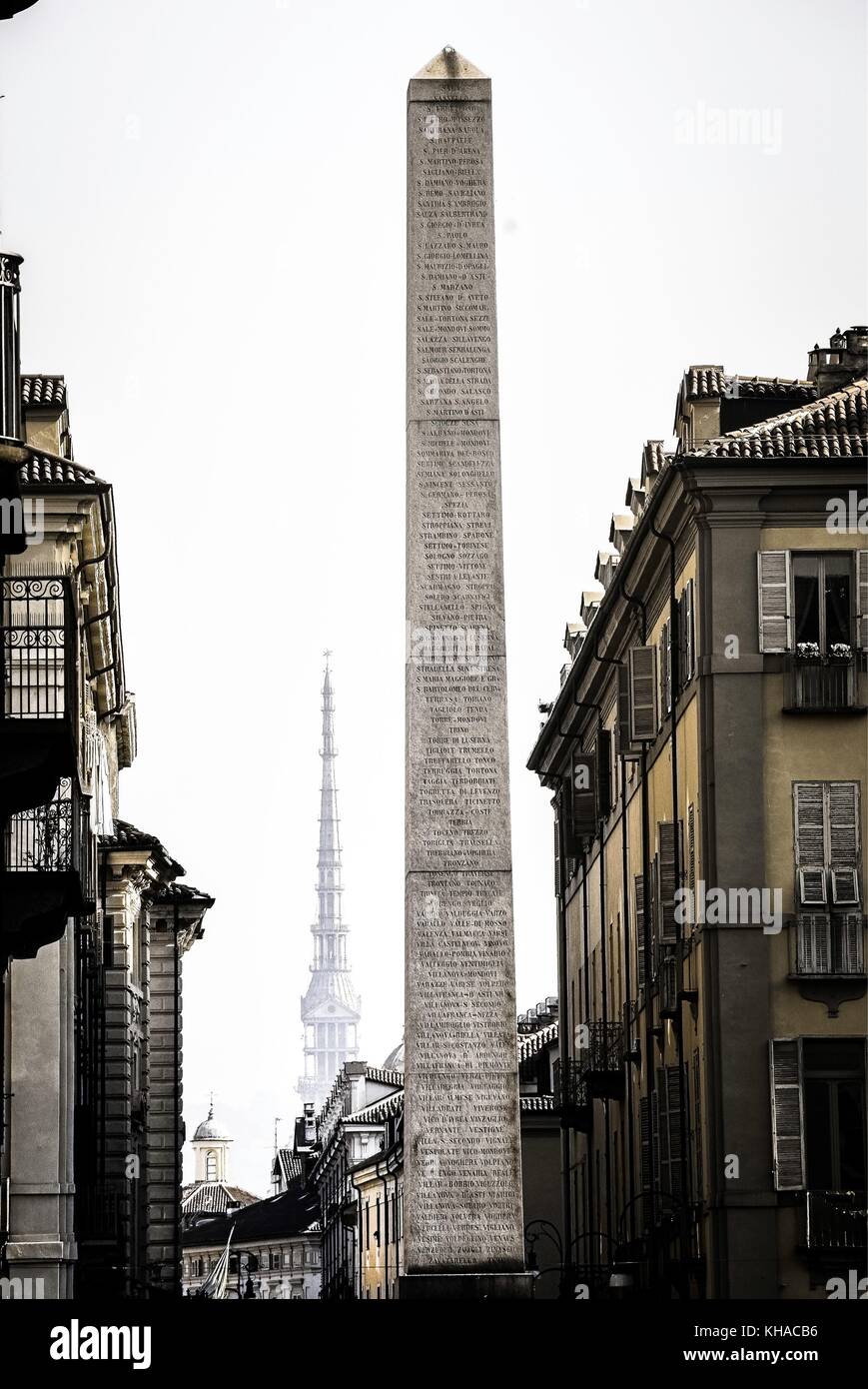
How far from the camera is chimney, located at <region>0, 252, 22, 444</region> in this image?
22.2m

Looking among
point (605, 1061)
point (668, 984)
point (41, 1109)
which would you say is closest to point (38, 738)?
point (41, 1109)

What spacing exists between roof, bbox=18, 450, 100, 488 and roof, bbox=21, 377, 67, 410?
1582 mm

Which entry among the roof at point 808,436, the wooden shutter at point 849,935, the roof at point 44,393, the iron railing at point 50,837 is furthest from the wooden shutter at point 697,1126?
the roof at point 44,393

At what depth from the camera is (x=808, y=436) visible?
1398 inches

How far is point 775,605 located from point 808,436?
236cm

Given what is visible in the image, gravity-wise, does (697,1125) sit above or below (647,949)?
below

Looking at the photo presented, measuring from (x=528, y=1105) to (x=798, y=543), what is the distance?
28267 millimetres

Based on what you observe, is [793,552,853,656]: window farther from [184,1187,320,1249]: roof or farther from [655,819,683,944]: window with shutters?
[184,1187,320,1249]: roof

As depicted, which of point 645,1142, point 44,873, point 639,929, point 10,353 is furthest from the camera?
point 639,929

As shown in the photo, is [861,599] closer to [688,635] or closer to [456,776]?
[688,635]

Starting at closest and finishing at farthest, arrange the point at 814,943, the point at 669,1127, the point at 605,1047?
the point at 814,943 → the point at 669,1127 → the point at 605,1047

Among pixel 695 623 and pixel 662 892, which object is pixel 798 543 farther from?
pixel 662 892
